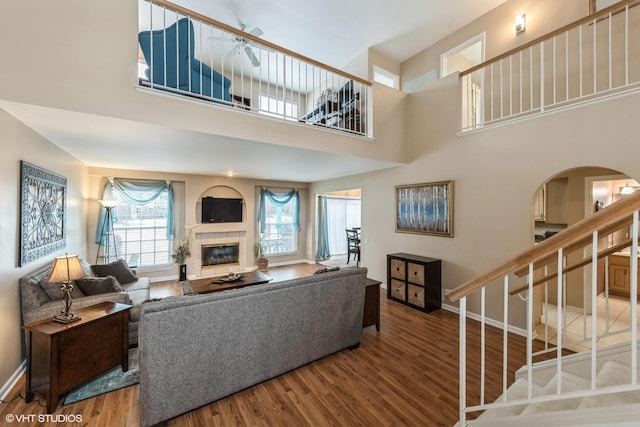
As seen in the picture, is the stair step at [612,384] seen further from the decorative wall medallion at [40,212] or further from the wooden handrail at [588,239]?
the decorative wall medallion at [40,212]

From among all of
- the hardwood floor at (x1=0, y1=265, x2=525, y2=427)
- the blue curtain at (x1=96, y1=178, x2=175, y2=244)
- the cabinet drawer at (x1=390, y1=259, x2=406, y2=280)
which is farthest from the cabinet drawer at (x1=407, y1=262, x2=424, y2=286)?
the blue curtain at (x1=96, y1=178, x2=175, y2=244)

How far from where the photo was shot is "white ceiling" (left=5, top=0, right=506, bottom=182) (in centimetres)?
294

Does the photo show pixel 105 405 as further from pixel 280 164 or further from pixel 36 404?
pixel 280 164

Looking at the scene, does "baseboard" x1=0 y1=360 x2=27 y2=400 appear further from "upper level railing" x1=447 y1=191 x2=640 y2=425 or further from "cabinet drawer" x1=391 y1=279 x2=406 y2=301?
"cabinet drawer" x1=391 y1=279 x2=406 y2=301

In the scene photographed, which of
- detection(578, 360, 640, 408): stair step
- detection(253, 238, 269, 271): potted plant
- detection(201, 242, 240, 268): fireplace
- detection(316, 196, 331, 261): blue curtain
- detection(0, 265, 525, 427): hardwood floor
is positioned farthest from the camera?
detection(316, 196, 331, 261): blue curtain

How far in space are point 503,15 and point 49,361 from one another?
6.76 metres

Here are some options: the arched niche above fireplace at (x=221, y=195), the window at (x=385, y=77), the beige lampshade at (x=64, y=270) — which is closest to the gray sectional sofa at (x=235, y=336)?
the beige lampshade at (x=64, y=270)

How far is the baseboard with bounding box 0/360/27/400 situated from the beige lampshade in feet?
3.24

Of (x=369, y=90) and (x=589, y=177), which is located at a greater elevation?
(x=369, y=90)

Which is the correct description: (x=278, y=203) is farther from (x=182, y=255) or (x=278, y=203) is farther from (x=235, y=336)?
(x=235, y=336)

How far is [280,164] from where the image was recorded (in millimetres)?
4723

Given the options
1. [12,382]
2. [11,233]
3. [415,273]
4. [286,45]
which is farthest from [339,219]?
[12,382]

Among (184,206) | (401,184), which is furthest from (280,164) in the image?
(184,206)

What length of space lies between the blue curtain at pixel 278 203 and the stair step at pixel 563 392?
20.3ft
